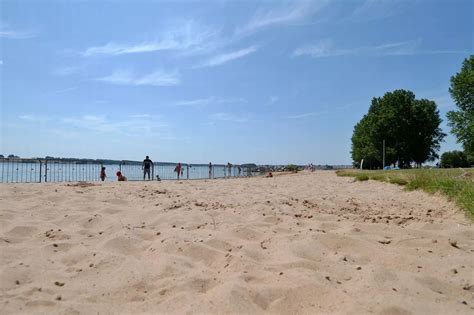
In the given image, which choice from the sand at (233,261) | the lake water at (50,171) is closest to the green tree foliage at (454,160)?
the lake water at (50,171)

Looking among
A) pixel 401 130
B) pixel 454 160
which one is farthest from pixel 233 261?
pixel 454 160

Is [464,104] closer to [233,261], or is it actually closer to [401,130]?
[401,130]

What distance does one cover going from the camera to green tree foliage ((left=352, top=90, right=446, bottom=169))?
2105 inches

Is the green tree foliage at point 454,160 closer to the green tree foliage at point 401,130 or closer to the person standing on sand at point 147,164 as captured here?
the green tree foliage at point 401,130

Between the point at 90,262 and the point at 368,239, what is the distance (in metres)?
2.72

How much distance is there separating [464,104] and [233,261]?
135ft

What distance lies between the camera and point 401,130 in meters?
53.7

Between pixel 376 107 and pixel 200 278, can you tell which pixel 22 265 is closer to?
pixel 200 278

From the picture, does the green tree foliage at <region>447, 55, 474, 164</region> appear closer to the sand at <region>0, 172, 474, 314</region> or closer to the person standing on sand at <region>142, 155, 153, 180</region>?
the person standing on sand at <region>142, 155, 153, 180</region>

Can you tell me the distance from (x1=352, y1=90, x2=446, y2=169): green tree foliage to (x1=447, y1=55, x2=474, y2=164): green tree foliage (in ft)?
51.7

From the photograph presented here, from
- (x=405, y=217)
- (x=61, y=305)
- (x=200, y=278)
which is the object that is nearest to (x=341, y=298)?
(x=200, y=278)

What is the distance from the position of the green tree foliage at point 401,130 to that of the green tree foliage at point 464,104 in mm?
15764

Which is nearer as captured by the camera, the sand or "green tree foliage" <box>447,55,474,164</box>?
the sand

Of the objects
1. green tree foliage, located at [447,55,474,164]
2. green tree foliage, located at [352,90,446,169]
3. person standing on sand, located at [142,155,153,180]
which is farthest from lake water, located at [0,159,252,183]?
green tree foliage, located at [352,90,446,169]
